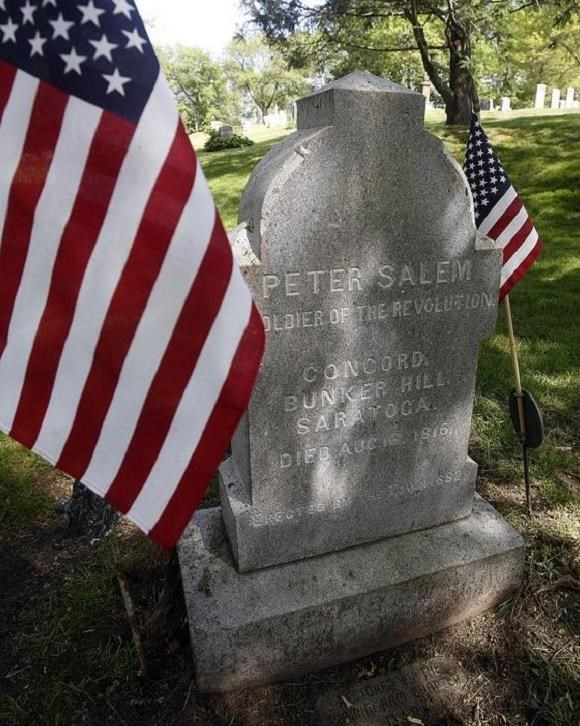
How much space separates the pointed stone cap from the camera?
1989mm

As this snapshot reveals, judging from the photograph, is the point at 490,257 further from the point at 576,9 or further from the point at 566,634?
the point at 576,9

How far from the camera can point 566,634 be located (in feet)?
8.48

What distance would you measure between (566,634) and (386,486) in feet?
3.50

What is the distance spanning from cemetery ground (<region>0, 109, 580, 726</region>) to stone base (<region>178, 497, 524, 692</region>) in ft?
0.36

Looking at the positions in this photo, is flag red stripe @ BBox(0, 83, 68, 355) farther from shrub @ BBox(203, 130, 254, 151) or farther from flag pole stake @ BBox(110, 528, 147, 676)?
shrub @ BBox(203, 130, 254, 151)

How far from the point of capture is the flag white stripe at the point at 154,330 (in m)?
1.37

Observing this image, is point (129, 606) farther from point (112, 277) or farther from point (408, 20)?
point (408, 20)

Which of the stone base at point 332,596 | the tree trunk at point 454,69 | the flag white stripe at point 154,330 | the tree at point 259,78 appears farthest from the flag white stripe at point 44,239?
the tree at point 259,78

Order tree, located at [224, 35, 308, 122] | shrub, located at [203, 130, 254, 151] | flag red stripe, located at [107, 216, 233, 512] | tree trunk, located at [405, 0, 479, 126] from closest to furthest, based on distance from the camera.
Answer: flag red stripe, located at [107, 216, 233, 512]
tree trunk, located at [405, 0, 479, 126]
shrub, located at [203, 130, 254, 151]
tree, located at [224, 35, 308, 122]

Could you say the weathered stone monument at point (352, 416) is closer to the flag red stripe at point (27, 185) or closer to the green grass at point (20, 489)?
the flag red stripe at point (27, 185)

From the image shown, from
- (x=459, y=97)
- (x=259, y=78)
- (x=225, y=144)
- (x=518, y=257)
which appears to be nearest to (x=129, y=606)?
(x=518, y=257)

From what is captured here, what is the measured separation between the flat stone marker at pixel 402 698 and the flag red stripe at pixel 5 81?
2445mm

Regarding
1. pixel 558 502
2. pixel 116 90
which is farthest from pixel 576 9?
pixel 116 90

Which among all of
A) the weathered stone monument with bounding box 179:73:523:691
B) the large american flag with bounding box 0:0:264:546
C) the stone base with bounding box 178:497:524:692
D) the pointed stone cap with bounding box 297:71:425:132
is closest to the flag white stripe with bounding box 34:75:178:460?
the large american flag with bounding box 0:0:264:546
